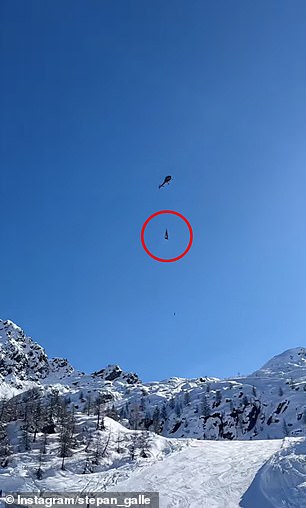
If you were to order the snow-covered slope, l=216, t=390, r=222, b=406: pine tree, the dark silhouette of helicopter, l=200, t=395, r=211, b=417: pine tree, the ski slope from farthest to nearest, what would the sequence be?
l=216, t=390, r=222, b=406: pine tree, l=200, t=395, r=211, b=417: pine tree, the snow-covered slope, the ski slope, the dark silhouette of helicopter

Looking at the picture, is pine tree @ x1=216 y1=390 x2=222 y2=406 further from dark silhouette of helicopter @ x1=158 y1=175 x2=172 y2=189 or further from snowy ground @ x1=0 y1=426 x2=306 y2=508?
dark silhouette of helicopter @ x1=158 y1=175 x2=172 y2=189

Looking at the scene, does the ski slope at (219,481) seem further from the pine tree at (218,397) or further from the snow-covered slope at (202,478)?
the pine tree at (218,397)

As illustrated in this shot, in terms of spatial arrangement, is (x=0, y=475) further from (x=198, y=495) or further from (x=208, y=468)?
(x=198, y=495)

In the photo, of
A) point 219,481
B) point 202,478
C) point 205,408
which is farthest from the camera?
point 205,408

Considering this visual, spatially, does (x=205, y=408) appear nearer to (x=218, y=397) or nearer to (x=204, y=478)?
(x=218, y=397)

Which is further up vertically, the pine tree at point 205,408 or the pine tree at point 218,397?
the pine tree at point 218,397

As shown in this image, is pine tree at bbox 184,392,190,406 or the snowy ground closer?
the snowy ground

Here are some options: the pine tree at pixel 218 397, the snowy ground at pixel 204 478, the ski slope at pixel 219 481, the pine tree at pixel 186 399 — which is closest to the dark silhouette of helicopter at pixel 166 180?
the snowy ground at pixel 204 478

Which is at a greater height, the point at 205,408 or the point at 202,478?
the point at 205,408

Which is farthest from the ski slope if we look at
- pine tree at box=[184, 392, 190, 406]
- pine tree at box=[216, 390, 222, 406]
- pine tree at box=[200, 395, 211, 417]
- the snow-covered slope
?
pine tree at box=[184, 392, 190, 406]

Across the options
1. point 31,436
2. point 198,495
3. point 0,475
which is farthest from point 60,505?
point 31,436

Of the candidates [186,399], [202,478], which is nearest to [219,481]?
[202,478]
